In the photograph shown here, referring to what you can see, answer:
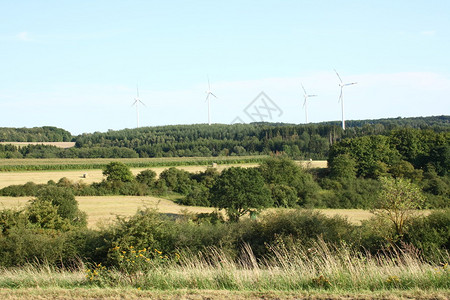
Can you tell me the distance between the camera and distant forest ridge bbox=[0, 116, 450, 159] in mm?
109562

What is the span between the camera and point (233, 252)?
56.4 feet

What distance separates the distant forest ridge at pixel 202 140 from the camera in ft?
359

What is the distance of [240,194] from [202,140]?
86523mm

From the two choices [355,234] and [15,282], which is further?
[355,234]

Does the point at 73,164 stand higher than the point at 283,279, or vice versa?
the point at 283,279

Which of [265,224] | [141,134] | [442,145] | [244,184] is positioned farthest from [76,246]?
[141,134]

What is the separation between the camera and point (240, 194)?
42.2 meters

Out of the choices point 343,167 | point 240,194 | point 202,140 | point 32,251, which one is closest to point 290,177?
point 343,167

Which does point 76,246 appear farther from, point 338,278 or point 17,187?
point 17,187

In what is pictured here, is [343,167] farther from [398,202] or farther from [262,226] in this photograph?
[262,226]

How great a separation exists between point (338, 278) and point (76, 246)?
1127 centimetres

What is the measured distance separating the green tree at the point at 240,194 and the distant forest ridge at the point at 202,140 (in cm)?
5696

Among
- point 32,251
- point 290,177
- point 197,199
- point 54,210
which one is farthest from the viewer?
point 290,177

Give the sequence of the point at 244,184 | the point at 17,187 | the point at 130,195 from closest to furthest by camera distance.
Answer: the point at 244,184 → the point at 17,187 → the point at 130,195
